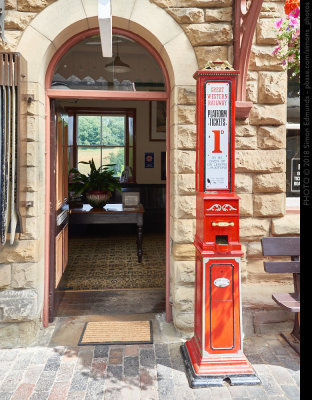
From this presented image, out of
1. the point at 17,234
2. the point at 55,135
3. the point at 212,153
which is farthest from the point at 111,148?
the point at 212,153

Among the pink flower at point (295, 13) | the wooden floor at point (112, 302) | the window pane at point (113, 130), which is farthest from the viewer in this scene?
the window pane at point (113, 130)

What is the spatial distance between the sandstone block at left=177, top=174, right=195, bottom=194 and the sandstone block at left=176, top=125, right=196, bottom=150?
0.93 feet

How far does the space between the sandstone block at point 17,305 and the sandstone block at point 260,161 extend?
2.43m

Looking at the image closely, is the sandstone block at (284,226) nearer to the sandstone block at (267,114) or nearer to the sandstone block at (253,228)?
the sandstone block at (253,228)

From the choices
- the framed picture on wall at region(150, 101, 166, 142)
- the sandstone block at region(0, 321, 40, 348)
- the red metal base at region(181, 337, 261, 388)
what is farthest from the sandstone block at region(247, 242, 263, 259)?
the framed picture on wall at region(150, 101, 166, 142)

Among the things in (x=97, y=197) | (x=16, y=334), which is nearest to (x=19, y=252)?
(x=16, y=334)

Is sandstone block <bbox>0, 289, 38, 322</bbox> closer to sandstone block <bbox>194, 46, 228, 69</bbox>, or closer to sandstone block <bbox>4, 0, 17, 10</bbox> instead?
sandstone block <bbox>4, 0, 17, 10</bbox>

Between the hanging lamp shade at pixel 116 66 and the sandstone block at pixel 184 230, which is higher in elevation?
the hanging lamp shade at pixel 116 66

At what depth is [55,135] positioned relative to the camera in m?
3.94

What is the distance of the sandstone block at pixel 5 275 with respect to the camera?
3510mm

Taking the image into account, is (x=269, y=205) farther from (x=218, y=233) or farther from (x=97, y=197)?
(x=97, y=197)

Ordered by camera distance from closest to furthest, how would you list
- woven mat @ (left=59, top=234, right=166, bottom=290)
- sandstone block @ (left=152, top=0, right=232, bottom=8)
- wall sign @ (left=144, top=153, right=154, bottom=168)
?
sandstone block @ (left=152, top=0, right=232, bottom=8)
woven mat @ (left=59, top=234, right=166, bottom=290)
wall sign @ (left=144, top=153, right=154, bottom=168)

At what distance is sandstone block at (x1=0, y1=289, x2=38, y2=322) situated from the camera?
3490 mm

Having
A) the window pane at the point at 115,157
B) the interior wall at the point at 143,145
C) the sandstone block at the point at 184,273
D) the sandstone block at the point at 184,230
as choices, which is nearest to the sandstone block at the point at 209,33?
the sandstone block at the point at 184,230
